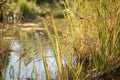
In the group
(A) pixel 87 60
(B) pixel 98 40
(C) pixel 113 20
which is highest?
(C) pixel 113 20

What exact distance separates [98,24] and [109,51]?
25 centimetres

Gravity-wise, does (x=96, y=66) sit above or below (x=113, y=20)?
below

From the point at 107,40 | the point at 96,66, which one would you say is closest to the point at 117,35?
the point at 107,40

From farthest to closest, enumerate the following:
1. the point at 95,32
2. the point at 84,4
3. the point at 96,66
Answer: the point at 84,4 → the point at 95,32 → the point at 96,66

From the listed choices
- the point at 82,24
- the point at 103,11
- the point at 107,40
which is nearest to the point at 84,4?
the point at 82,24

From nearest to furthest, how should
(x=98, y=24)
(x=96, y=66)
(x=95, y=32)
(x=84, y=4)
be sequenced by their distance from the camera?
(x=96, y=66) → (x=98, y=24) → (x=95, y=32) → (x=84, y=4)

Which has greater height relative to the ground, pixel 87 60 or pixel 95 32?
pixel 95 32

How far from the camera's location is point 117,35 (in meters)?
2.91

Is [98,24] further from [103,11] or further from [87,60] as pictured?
[87,60]

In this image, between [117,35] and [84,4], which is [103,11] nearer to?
[117,35]

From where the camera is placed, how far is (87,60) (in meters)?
3.22

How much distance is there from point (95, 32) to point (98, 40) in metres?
0.18

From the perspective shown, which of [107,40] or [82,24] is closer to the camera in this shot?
[107,40]

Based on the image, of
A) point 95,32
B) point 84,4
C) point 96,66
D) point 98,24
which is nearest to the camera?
point 96,66
